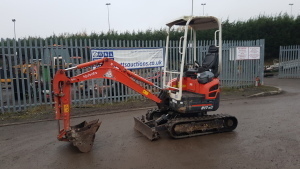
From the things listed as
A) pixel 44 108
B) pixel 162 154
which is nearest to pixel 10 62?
pixel 44 108

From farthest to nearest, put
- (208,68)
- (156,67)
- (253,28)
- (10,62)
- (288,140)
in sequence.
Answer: (253,28)
(156,67)
(10,62)
(208,68)
(288,140)

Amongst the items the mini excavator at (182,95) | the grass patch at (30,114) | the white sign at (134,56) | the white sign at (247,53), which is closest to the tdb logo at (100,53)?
the white sign at (134,56)

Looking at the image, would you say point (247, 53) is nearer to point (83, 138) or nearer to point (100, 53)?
point (100, 53)

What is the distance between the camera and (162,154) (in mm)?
5164

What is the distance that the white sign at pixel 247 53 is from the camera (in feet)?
43.2

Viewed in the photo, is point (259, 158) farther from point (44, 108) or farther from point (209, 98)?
point (44, 108)

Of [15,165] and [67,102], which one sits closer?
[15,165]

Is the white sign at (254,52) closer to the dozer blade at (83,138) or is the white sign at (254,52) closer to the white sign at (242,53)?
the white sign at (242,53)

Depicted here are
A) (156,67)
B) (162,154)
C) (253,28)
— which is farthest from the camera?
(253,28)

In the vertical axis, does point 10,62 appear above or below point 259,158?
above

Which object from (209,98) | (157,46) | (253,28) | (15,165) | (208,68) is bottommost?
(15,165)

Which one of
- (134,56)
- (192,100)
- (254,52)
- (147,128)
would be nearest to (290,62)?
A: (254,52)

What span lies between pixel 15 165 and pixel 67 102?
4.89ft

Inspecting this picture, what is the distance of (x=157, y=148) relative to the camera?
5.48 meters
